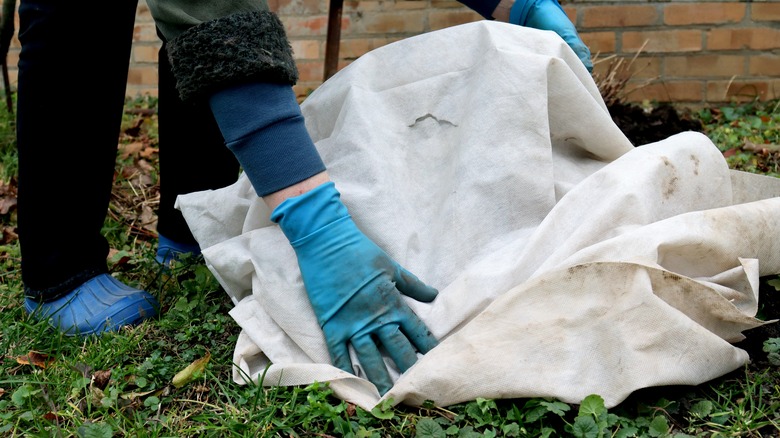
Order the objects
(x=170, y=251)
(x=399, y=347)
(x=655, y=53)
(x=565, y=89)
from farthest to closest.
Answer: (x=655, y=53), (x=170, y=251), (x=565, y=89), (x=399, y=347)

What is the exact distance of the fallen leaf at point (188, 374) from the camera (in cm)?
143

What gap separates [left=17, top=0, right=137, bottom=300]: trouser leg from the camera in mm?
1597

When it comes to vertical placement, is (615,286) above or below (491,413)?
above

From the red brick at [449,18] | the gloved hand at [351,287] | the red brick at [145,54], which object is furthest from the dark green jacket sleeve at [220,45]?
the red brick at [145,54]

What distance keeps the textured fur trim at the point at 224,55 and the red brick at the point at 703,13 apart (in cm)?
264

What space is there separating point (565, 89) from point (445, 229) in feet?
1.40

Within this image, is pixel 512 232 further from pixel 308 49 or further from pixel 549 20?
pixel 308 49

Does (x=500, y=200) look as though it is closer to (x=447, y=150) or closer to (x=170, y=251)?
(x=447, y=150)

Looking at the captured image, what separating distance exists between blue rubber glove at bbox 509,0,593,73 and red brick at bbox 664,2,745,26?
5.42ft

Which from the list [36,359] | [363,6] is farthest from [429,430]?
[363,6]

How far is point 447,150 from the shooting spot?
5.34 feet

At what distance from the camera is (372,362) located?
134 cm

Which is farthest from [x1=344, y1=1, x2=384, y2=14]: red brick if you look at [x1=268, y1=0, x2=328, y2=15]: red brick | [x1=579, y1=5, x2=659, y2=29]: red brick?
[x1=579, y1=5, x2=659, y2=29]: red brick

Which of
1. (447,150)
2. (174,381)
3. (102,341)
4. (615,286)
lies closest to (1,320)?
(102,341)
